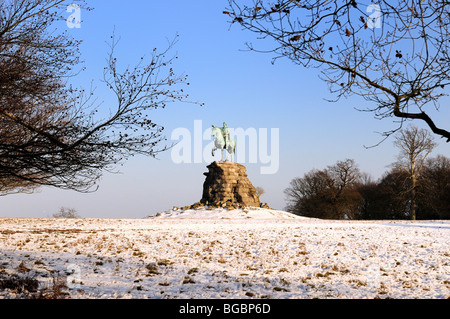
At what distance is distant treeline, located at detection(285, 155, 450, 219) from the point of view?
40.1 meters

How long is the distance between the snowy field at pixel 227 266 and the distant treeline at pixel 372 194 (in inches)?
1065

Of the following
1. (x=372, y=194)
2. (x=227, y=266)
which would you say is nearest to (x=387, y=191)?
(x=372, y=194)

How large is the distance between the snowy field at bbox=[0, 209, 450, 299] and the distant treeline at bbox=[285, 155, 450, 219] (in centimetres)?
2704

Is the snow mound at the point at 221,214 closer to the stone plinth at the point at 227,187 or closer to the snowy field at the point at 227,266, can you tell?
the stone plinth at the point at 227,187

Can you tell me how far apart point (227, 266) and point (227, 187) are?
26.4m

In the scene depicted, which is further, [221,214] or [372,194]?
[372,194]

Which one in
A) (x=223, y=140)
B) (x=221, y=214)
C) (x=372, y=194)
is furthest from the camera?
(x=372, y=194)

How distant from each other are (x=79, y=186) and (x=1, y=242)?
627 cm

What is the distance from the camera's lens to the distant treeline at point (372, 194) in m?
40.1

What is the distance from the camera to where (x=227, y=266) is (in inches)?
415

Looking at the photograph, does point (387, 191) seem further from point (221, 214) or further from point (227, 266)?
point (227, 266)

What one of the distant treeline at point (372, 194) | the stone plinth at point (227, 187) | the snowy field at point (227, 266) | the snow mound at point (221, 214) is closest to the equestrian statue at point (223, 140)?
the stone plinth at point (227, 187)
